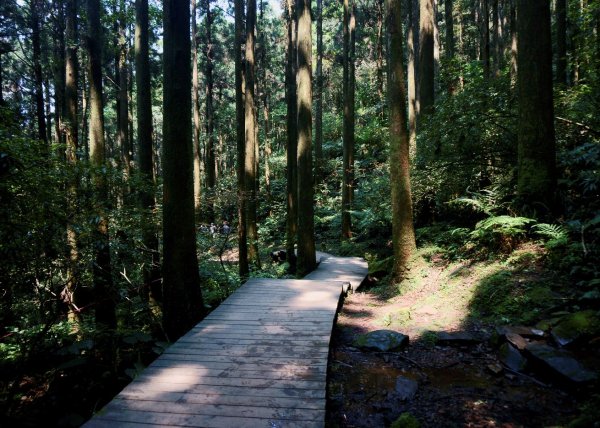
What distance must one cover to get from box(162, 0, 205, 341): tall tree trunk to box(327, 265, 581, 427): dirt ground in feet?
8.02

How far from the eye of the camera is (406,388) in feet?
13.7

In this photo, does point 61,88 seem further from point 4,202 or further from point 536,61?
point 536,61

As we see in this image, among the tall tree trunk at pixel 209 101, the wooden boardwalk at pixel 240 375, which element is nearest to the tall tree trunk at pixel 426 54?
the wooden boardwalk at pixel 240 375

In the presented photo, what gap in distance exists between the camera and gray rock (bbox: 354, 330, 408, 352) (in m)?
5.24

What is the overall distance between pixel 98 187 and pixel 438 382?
18.3 feet

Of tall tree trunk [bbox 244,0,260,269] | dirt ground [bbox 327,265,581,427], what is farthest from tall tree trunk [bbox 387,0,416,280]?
tall tree trunk [bbox 244,0,260,269]

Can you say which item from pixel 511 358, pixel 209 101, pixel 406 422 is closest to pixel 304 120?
pixel 511 358

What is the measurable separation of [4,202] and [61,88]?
48.8 ft

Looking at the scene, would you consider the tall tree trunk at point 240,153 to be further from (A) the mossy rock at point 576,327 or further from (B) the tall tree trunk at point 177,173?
(A) the mossy rock at point 576,327

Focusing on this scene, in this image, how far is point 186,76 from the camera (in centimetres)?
560

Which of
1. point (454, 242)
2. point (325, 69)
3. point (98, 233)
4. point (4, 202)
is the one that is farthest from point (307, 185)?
point (325, 69)

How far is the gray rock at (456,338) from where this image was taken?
504cm

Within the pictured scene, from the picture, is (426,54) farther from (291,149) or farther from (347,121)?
(291,149)

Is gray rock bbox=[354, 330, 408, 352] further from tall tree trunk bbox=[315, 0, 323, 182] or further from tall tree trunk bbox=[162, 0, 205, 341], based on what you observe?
tall tree trunk bbox=[315, 0, 323, 182]
